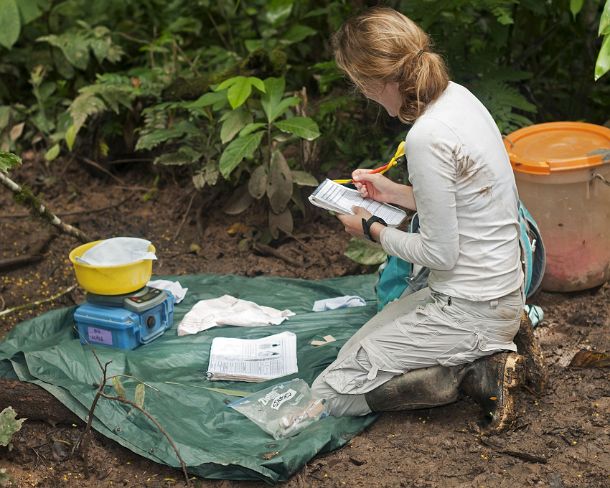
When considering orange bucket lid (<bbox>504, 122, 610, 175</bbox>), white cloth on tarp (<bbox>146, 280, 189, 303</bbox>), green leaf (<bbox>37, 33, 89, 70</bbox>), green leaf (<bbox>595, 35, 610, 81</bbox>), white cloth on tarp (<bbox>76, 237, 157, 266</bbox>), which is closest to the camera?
green leaf (<bbox>595, 35, 610, 81</bbox>)

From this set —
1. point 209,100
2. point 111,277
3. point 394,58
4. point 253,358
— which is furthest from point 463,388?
point 209,100

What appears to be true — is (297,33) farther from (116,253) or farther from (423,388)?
(423,388)

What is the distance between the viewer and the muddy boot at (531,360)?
10.9ft

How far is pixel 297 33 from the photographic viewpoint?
578cm

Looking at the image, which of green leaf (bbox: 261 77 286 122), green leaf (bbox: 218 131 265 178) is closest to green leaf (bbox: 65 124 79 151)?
green leaf (bbox: 218 131 265 178)

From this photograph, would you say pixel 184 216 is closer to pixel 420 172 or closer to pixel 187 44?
pixel 187 44

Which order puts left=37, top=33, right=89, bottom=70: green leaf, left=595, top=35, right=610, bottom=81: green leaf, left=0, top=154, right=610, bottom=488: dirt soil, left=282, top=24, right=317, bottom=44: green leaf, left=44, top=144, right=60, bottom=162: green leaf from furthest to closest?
left=37, top=33, right=89, bottom=70: green leaf < left=282, top=24, right=317, bottom=44: green leaf < left=44, top=144, right=60, bottom=162: green leaf < left=0, top=154, right=610, bottom=488: dirt soil < left=595, top=35, right=610, bottom=81: green leaf

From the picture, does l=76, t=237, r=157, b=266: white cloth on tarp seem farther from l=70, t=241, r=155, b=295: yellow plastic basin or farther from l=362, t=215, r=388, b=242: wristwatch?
l=362, t=215, r=388, b=242: wristwatch

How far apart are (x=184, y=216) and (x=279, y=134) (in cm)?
81

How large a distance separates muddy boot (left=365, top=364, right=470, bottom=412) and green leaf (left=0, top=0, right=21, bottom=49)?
3.55 metres

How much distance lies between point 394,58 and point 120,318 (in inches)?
67.3

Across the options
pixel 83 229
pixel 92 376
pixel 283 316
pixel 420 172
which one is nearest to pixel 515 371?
pixel 420 172

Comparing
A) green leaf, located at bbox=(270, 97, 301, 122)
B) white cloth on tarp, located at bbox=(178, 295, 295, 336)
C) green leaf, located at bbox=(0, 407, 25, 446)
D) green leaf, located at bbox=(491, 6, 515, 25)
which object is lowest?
white cloth on tarp, located at bbox=(178, 295, 295, 336)

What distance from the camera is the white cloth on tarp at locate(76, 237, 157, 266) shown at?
12.6ft
